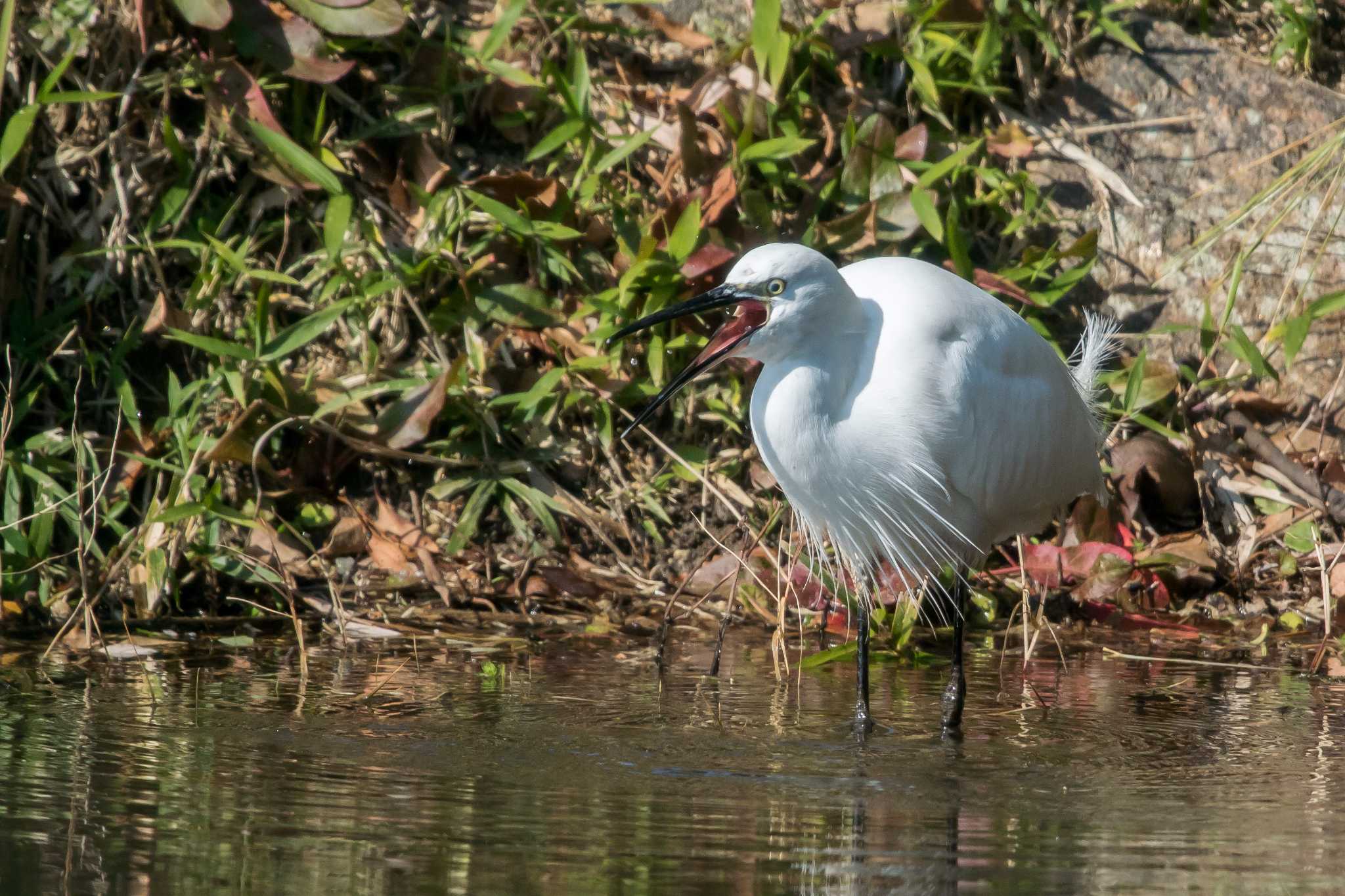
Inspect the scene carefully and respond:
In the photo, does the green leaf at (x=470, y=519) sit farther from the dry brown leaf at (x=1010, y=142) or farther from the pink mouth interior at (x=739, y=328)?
the dry brown leaf at (x=1010, y=142)

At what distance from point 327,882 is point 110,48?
11.6ft

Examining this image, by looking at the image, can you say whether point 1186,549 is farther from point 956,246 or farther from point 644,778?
point 644,778

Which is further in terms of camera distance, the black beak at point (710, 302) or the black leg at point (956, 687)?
the black leg at point (956, 687)

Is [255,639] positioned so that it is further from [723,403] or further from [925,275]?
[925,275]

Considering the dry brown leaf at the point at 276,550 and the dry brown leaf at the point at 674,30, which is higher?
the dry brown leaf at the point at 674,30

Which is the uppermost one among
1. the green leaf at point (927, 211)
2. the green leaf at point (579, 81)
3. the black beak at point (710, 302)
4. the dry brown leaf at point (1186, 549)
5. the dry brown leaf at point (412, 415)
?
the green leaf at point (579, 81)

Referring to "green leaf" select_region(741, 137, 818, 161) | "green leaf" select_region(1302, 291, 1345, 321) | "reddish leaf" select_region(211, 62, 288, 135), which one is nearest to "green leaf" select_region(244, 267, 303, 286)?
"reddish leaf" select_region(211, 62, 288, 135)

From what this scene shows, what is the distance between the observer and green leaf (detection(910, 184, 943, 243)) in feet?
16.0

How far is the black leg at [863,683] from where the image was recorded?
3.50 m

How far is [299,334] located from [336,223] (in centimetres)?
37

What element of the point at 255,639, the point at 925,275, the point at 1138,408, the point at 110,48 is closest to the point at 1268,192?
the point at 1138,408

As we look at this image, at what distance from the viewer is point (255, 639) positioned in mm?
4195

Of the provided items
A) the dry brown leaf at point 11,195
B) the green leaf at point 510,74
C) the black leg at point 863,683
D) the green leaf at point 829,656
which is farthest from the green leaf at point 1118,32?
the dry brown leaf at point 11,195

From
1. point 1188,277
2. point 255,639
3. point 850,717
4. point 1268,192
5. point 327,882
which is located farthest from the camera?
point 1188,277
